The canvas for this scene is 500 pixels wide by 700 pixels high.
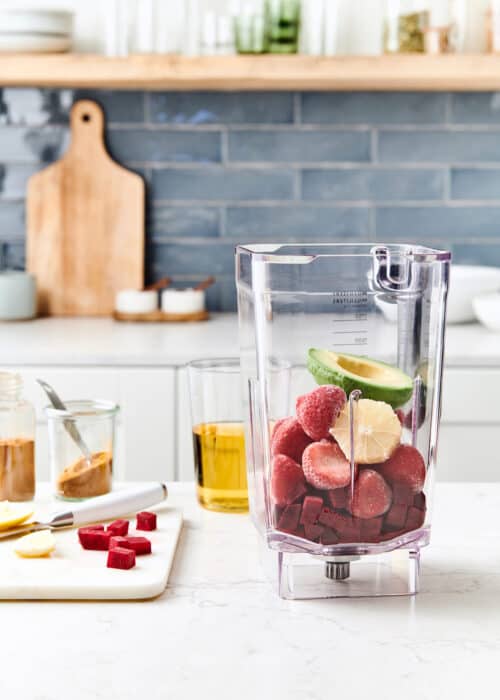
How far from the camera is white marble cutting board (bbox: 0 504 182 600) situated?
0.92m

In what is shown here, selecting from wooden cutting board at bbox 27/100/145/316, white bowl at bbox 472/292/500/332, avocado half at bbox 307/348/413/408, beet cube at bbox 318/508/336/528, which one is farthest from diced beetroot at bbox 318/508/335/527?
wooden cutting board at bbox 27/100/145/316

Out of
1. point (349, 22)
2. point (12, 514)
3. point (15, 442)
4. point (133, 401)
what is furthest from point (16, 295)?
point (12, 514)

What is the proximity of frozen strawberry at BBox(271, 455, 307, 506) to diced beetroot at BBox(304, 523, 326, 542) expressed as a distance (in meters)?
0.03

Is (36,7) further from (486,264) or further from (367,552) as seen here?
(367,552)

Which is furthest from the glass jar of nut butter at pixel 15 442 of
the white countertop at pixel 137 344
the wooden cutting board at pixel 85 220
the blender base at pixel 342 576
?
the wooden cutting board at pixel 85 220

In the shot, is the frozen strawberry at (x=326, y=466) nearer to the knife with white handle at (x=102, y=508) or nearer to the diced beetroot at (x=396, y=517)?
the diced beetroot at (x=396, y=517)

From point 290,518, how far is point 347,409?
0.11 meters

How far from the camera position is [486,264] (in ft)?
10.2

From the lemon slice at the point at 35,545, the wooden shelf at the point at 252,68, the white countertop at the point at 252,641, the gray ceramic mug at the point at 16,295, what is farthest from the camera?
the gray ceramic mug at the point at 16,295

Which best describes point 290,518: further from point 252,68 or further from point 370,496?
point 252,68

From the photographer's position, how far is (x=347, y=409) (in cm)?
90

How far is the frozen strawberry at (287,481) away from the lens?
0.90 m

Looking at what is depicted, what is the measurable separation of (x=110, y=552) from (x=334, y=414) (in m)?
0.25

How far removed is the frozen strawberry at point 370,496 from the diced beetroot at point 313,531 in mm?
33
